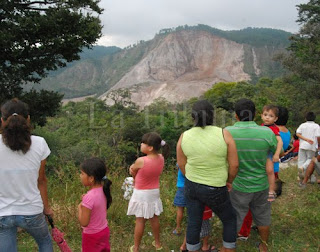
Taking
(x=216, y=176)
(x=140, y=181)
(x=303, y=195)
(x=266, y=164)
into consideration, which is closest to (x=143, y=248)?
(x=140, y=181)

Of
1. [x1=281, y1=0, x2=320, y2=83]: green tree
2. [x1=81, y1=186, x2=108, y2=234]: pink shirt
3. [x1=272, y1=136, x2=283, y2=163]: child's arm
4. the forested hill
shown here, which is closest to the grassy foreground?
[x1=272, y1=136, x2=283, y2=163]: child's arm

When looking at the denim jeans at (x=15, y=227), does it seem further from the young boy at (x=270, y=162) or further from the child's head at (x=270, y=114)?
the child's head at (x=270, y=114)

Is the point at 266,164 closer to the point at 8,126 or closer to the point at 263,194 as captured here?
the point at 263,194

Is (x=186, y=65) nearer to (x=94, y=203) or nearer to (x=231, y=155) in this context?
(x=231, y=155)

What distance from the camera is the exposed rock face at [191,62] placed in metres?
87.9

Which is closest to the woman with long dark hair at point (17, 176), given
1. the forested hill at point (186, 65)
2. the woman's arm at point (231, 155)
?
the woman's arm at point (231, 155)

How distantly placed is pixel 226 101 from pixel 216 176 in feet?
115

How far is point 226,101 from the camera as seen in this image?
119 feet

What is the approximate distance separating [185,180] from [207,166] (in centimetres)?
27

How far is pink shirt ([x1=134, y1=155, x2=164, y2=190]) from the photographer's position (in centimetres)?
275

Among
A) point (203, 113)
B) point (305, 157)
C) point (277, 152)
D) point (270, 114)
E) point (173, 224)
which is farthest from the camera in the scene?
point (305, 157)

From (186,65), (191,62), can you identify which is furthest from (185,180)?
(191,62)

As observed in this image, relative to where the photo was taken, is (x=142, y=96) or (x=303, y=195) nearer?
(x=303, y=195)

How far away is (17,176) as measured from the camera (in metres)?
1.95
